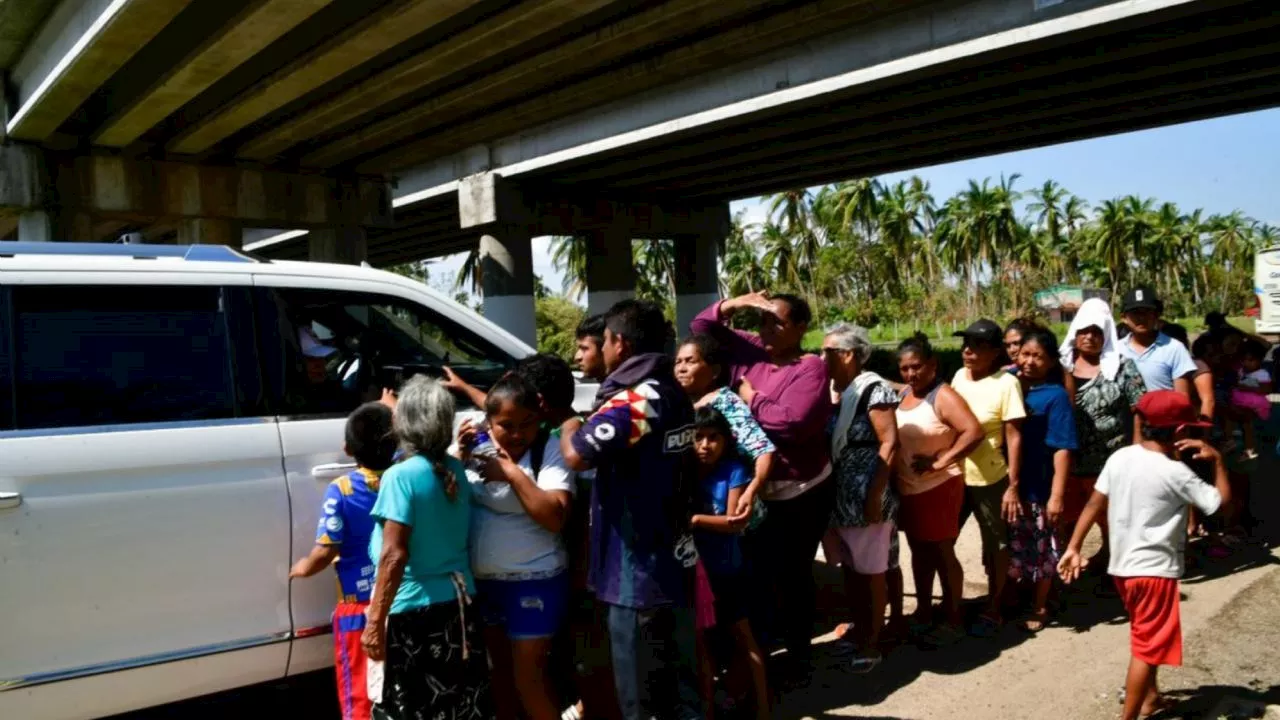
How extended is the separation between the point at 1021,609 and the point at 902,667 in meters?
1.19

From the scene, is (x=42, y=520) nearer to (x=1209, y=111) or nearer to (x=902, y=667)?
(x=902, y=667)

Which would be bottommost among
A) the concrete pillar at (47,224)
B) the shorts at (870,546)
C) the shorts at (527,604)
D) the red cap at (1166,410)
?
the shorts at (870,546)

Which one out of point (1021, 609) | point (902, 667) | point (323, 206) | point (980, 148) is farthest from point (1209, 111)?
point (323, 206)

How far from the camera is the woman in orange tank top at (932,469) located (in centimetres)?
502

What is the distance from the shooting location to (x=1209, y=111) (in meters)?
14.9

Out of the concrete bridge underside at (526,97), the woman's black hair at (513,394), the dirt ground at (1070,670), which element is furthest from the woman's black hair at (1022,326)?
the concrete bridge underside at (526,97)

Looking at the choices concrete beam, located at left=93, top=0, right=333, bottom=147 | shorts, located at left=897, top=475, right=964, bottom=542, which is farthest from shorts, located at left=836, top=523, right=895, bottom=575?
concrete beam, located at left=93, top=0, right=333, bottom=147

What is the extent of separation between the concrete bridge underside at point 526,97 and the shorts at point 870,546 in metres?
7.26

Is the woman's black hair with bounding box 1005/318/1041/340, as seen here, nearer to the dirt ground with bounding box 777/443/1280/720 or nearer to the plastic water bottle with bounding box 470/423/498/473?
the dirt ground with bounding box 777/443/1280/720

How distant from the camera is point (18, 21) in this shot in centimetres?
1184

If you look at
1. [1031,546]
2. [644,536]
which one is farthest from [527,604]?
[1031,546]

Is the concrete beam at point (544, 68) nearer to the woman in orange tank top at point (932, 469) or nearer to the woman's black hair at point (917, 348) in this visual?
the woman's black hair at point (917, 348)

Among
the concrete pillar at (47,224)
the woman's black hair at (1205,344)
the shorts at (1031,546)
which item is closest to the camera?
the shorts at (1031,546)

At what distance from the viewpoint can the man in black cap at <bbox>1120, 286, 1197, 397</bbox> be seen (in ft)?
20.8
